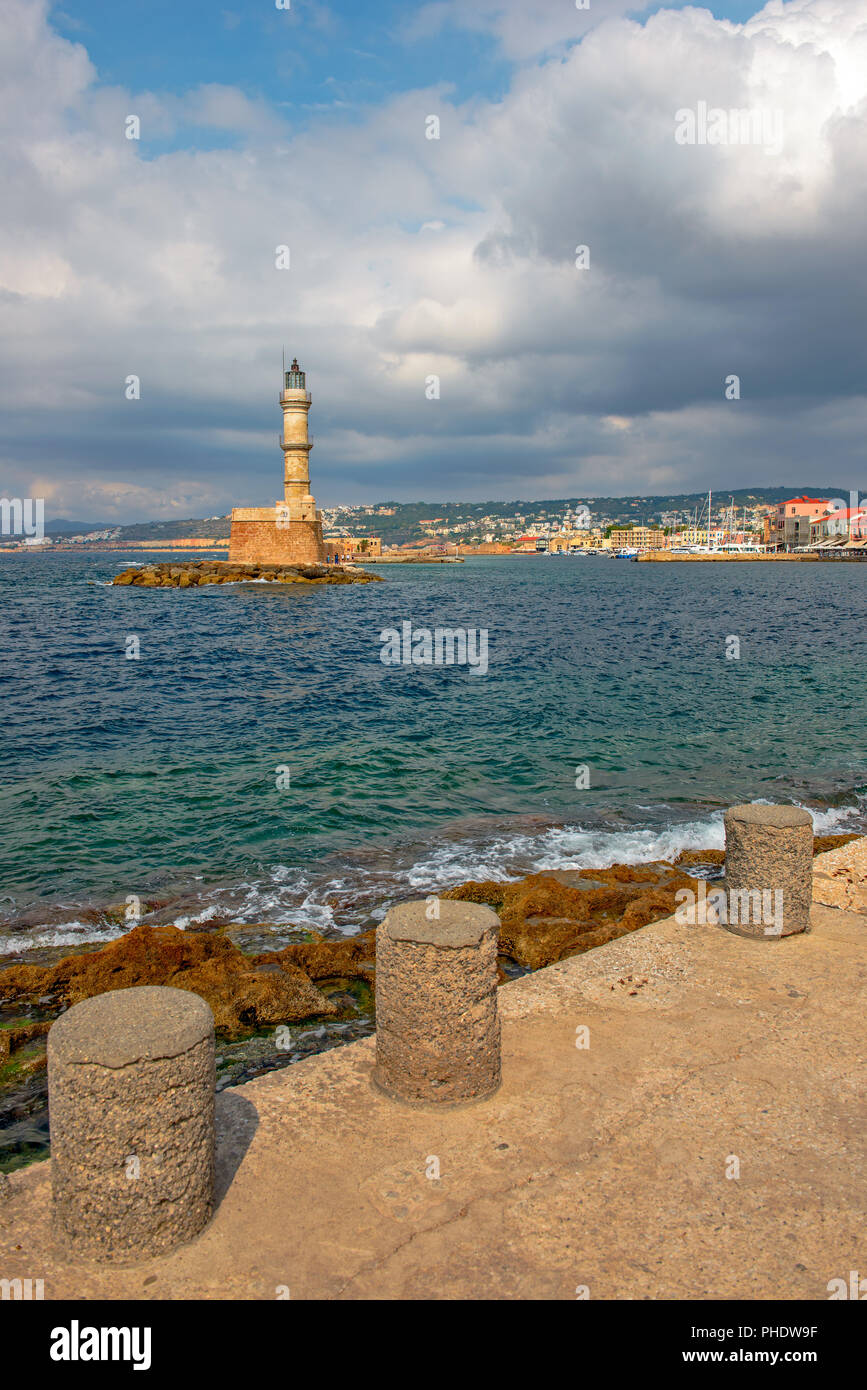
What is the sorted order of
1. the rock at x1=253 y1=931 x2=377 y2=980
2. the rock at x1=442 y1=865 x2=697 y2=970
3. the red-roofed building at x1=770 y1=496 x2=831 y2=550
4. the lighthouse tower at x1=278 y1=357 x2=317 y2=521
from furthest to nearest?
the red-roofed building at x1=770 y1=496 x2=831 y2=550 → the lighthouse tower at x1=278 y1=357 x2=317 y2=521 → the rock at x1=442 y1=865 x2=697 y2=970 → the rock at x1=253 y1=931 x2=377 y2=980

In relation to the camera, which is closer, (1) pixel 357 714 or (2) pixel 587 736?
(2) pixel 587 736

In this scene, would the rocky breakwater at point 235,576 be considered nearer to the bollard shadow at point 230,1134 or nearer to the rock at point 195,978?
the rock at point 195,978

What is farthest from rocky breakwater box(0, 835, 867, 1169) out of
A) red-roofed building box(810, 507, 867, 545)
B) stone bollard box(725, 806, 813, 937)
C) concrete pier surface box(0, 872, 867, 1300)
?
red-roofed building box(810, 507, 867, 545)

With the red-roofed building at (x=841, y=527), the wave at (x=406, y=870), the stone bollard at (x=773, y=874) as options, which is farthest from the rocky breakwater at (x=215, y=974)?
the red-roofed building at (x=841, y=527)

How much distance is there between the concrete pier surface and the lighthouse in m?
70.1

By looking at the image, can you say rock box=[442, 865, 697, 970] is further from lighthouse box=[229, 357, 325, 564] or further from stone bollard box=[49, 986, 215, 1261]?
lighthouse box=[229, 357, 325, 564]

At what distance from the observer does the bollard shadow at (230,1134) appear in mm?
4020

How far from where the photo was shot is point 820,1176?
4008 millimetres

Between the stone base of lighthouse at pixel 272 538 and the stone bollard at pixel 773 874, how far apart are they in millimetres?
72123

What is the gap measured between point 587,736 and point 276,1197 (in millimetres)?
15293

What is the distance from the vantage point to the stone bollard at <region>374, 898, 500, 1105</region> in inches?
177

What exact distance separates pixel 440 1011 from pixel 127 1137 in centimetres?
169
